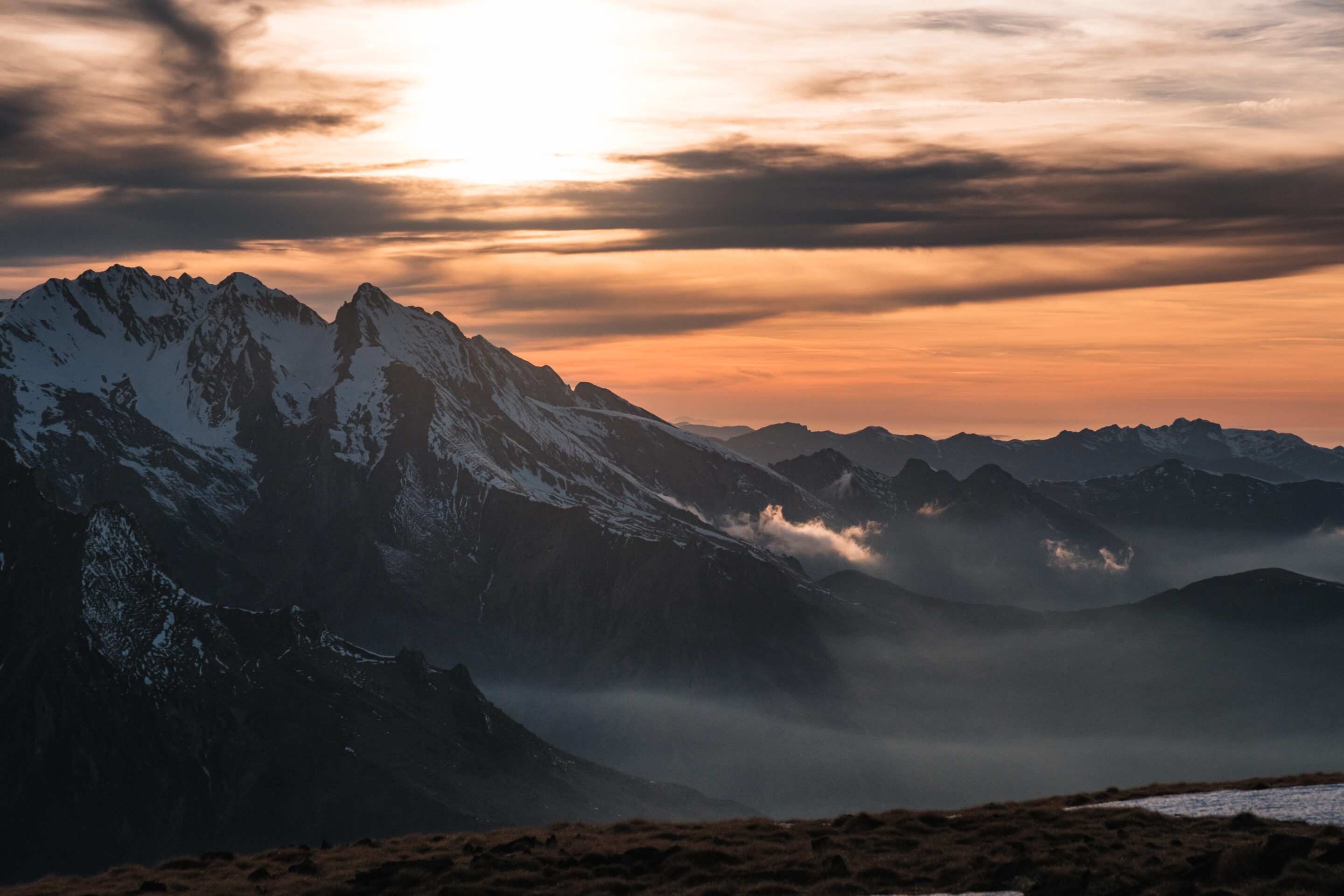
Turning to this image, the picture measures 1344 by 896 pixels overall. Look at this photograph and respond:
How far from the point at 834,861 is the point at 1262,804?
88.8 ft

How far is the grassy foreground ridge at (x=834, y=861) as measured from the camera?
160ft

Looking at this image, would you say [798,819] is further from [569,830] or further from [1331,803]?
[1331,803]

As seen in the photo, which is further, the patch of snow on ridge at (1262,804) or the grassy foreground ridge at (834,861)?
the patch of snow on ridge at (1262,804)

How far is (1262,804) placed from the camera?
2571 inches

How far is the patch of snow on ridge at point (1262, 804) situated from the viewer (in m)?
60.8

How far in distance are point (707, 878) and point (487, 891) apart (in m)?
11.1

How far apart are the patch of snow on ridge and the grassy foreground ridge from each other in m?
1.90

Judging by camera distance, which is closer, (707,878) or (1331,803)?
(707,878)

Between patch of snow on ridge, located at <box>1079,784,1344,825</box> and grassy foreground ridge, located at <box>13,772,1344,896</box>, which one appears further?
patch of snow on ridge, located at <box>1079,784,1344,825</box>

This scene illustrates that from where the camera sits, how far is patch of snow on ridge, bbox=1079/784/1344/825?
199 ft

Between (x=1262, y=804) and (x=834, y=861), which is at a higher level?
(x=1262, y=804)

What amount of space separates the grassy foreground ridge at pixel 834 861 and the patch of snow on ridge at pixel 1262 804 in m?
1.90

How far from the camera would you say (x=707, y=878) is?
57344 mm

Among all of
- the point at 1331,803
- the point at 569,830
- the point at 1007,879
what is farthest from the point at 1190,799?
the point at 569,830
